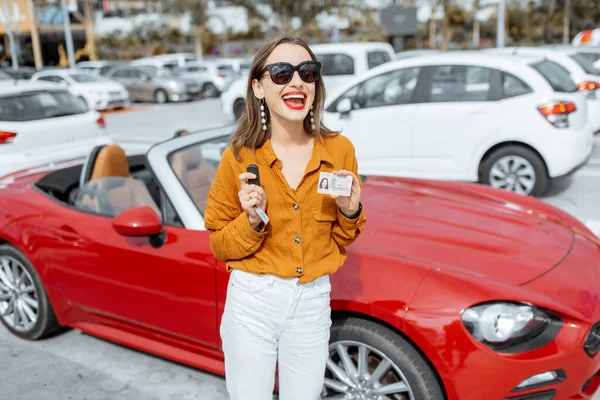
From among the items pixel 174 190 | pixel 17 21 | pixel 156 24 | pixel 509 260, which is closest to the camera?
pixel 509 260

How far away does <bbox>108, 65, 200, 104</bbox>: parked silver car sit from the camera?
21.0 m

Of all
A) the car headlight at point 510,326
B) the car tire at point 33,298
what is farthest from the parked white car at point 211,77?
the car headlight at point 510,326

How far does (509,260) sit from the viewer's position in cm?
268

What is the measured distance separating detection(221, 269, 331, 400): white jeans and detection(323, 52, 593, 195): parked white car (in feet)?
16.3

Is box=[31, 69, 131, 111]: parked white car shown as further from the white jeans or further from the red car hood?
the white jeans

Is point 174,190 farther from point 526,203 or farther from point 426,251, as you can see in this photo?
point 526,203

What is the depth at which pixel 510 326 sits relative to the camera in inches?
91.5

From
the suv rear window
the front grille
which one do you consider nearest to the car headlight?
the front grille

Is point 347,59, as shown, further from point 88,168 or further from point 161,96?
point 161,96

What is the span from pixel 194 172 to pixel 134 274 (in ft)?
2.13

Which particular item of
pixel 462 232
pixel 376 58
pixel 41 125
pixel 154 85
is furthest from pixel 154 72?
pixel 462 232

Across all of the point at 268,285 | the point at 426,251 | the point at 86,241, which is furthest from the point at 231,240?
the point at 86,241

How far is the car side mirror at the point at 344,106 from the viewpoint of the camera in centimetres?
712

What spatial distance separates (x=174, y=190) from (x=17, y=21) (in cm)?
4073
